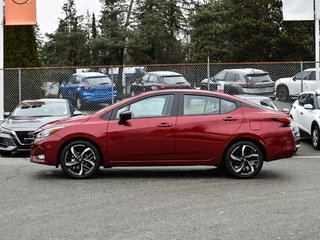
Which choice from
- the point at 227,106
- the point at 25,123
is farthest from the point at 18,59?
the point at 227,106

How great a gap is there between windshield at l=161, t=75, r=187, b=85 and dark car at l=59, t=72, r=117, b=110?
1885 millimetres

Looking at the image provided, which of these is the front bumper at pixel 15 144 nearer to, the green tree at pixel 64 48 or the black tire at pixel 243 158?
the black tire at pixel 243 158

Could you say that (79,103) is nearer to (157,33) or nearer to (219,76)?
(219,76)

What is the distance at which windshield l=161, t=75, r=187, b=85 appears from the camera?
1895 centimetres

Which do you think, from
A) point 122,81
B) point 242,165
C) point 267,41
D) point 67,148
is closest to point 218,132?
point 242,165

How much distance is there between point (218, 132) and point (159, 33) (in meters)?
43.7

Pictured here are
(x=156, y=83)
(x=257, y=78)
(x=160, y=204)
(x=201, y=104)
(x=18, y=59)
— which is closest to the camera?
(x=160, y=204)

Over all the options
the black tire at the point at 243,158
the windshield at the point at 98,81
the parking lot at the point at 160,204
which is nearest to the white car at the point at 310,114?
the parking lot at the point at 160,204

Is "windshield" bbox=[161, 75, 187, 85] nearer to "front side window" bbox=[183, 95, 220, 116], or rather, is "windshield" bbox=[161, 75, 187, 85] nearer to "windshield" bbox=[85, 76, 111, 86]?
"windshield" bbox=[85, 76, 111, 86]

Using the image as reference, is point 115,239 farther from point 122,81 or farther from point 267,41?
point 267,41

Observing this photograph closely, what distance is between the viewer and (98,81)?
1864 cm

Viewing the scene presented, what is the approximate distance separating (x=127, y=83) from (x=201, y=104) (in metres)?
10.1

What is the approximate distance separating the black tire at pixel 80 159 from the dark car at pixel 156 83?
9.68 m

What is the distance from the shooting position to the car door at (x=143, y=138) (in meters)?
8.70
